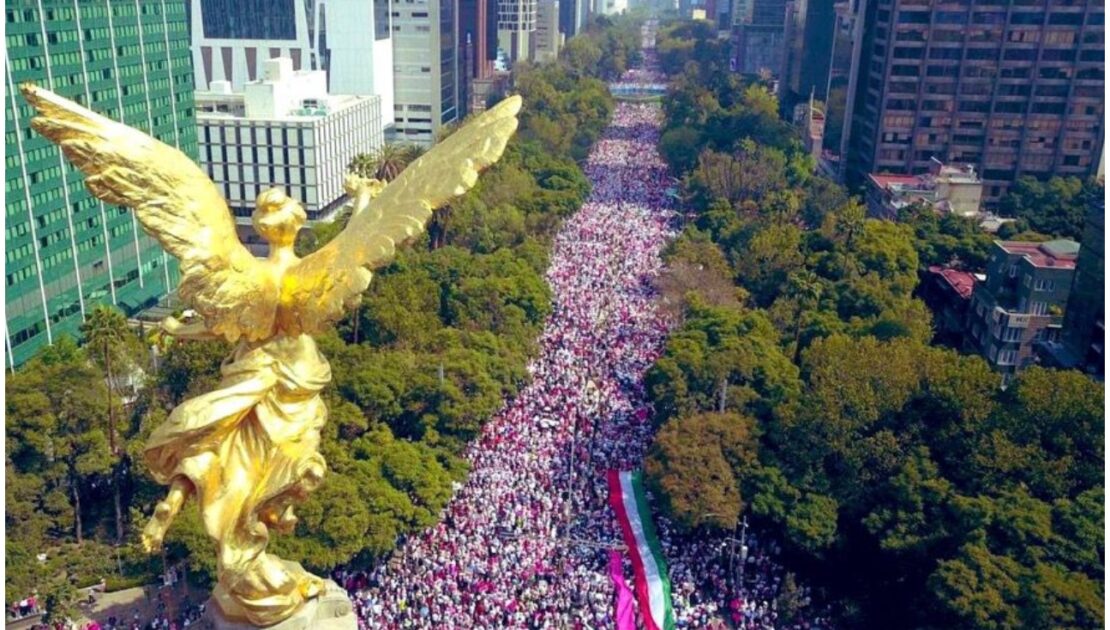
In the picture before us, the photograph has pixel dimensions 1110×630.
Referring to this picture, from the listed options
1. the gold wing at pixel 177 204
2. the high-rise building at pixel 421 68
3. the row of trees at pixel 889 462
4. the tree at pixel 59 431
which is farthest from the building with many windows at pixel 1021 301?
the high-rise building at pixel 421 68

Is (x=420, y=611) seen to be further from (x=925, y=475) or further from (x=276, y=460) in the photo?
(x=925, y=475)

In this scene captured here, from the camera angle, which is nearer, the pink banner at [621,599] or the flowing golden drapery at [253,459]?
the flowing golden drapery at [253,459]

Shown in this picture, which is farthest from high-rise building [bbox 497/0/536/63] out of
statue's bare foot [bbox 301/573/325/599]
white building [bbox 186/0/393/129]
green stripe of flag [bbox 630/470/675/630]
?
statue's bare foot [bbox 301/573/325/599]

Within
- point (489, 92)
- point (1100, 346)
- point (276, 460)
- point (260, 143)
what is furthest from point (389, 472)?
point (489, 92)

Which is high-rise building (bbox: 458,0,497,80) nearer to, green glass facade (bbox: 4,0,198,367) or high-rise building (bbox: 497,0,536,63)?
high-rise building (bbox: 497,0,536,63)

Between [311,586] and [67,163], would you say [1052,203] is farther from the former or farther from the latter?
[311,586]

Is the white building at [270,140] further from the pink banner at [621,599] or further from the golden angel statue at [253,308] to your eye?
the golden angel statue at [253,308]
